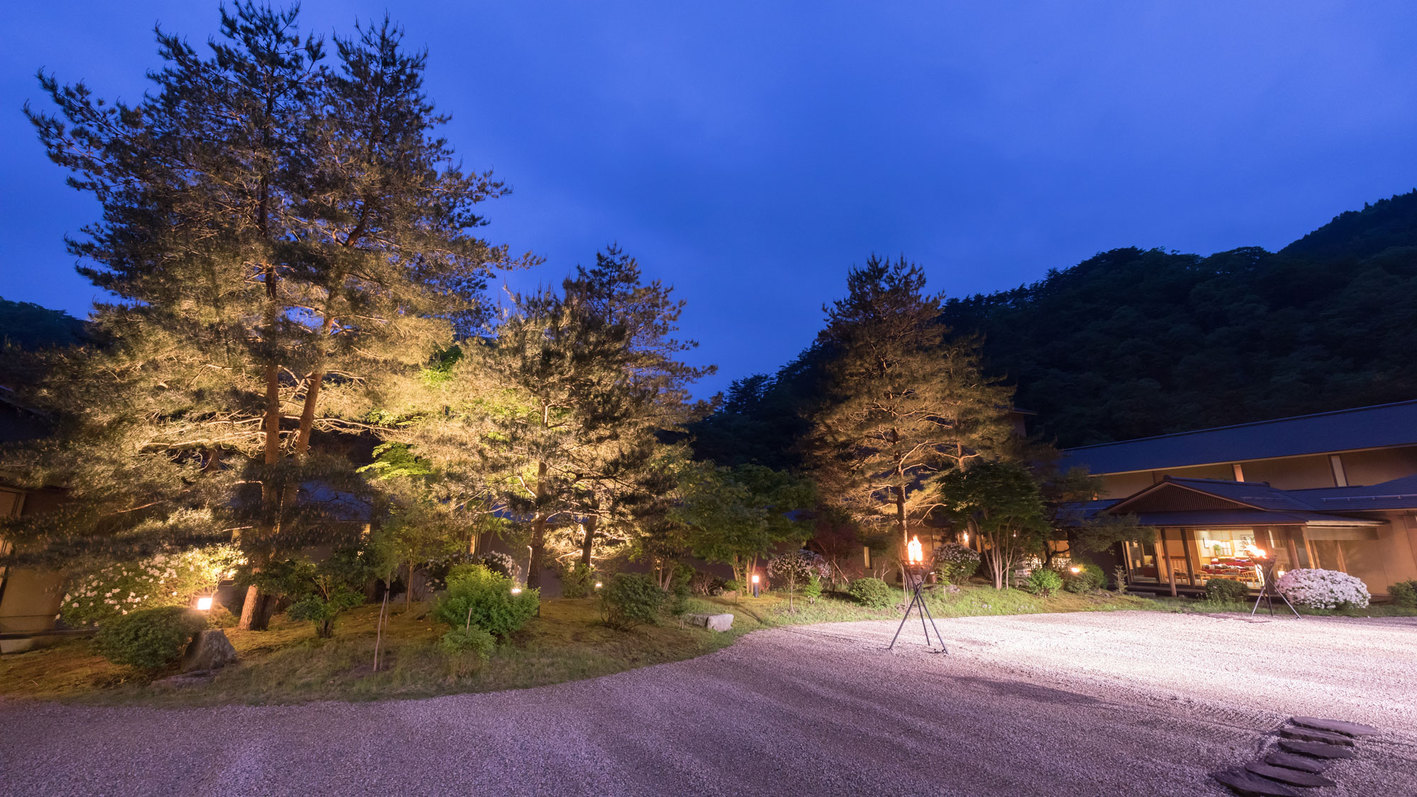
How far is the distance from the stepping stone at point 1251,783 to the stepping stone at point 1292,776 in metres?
0.04

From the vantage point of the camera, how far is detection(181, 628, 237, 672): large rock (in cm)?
680

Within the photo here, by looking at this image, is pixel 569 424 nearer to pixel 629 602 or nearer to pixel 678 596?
pixel 629 602

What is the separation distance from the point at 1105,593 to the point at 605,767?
62.2 feet

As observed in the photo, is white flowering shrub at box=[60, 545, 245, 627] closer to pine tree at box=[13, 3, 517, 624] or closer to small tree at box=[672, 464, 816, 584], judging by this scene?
pine tree at box=[13, 3, 517, 624]

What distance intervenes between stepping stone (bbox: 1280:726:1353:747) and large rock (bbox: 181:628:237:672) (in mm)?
11200

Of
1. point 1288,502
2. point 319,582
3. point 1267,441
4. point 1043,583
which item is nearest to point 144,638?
point 319,582

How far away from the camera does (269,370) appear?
870 cm

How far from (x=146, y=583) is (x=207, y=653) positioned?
2.00 meters

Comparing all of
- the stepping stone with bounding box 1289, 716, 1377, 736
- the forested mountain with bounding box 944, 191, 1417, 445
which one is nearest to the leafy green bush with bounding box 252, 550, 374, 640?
the stepping stone with bounding box 1289, 716, 1377, 736

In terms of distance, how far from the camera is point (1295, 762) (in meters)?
4.27

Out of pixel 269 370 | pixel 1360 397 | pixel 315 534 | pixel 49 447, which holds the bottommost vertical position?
pixel 315 534

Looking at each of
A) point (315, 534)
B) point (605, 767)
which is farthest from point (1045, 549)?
point (315, 534)

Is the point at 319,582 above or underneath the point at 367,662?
above

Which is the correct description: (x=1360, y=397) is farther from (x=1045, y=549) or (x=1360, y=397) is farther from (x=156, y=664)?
(x=156, y=664)
